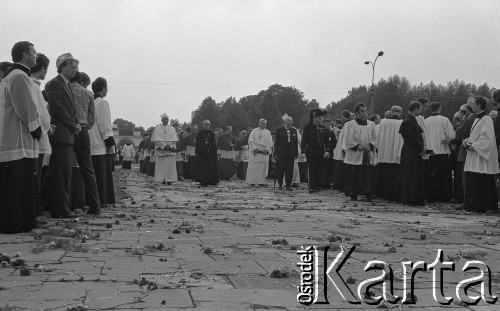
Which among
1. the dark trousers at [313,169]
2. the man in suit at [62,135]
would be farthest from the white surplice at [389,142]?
the man in suit at [62,135]

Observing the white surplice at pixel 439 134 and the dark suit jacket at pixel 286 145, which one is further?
the dark suit jacket at pixel 286 145

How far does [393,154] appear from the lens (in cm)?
1543

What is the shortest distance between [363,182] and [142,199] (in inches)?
192

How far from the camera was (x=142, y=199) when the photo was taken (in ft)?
44.3

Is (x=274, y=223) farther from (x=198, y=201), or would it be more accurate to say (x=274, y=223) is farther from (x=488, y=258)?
(x=198, y=201)

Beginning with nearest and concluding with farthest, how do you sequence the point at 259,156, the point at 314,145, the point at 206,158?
the point at 314,145 < the point at 206,158 < the point at 259,156

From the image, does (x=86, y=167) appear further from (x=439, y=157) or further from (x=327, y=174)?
(x=327, y=174)

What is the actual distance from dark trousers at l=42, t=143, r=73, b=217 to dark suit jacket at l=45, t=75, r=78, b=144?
11cm

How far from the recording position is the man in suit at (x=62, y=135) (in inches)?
356

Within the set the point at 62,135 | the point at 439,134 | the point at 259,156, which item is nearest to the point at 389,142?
the point at 439,134

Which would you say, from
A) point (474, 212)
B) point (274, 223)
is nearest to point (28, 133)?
point (274, 223)

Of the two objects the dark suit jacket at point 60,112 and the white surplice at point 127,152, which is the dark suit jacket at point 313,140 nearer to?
the dark suit jacket at point 60,112

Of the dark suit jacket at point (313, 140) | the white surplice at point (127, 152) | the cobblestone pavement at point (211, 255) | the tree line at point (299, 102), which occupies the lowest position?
the cobblestone pavement at point (211, 255)

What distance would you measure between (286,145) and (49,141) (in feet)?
36.8
